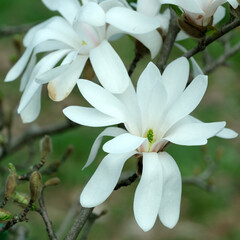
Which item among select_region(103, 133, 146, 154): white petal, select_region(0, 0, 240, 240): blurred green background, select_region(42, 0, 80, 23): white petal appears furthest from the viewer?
select_region(0, 0, 240, 240): blurred green background

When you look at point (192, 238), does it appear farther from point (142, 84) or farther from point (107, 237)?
point (142, 84)

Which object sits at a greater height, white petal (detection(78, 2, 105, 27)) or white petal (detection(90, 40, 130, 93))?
white petal (detection(78, 2, 105, 27))

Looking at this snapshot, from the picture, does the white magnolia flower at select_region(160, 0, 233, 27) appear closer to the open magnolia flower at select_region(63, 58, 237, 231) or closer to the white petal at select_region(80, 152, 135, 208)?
the open magnolia flower at select_region(63, 58, 237, 231)

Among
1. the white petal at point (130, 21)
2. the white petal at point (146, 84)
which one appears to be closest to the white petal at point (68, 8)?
the white petal at point (130, 21)

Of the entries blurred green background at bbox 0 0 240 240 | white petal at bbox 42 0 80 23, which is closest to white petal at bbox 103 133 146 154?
white petal at bbox 42 0 80 23

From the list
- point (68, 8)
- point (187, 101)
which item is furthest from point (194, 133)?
point (68, 8)

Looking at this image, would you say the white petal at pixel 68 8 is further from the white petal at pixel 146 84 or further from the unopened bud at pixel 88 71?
the white petal at pixel 146 84

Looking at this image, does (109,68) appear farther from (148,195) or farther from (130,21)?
(148,195)
